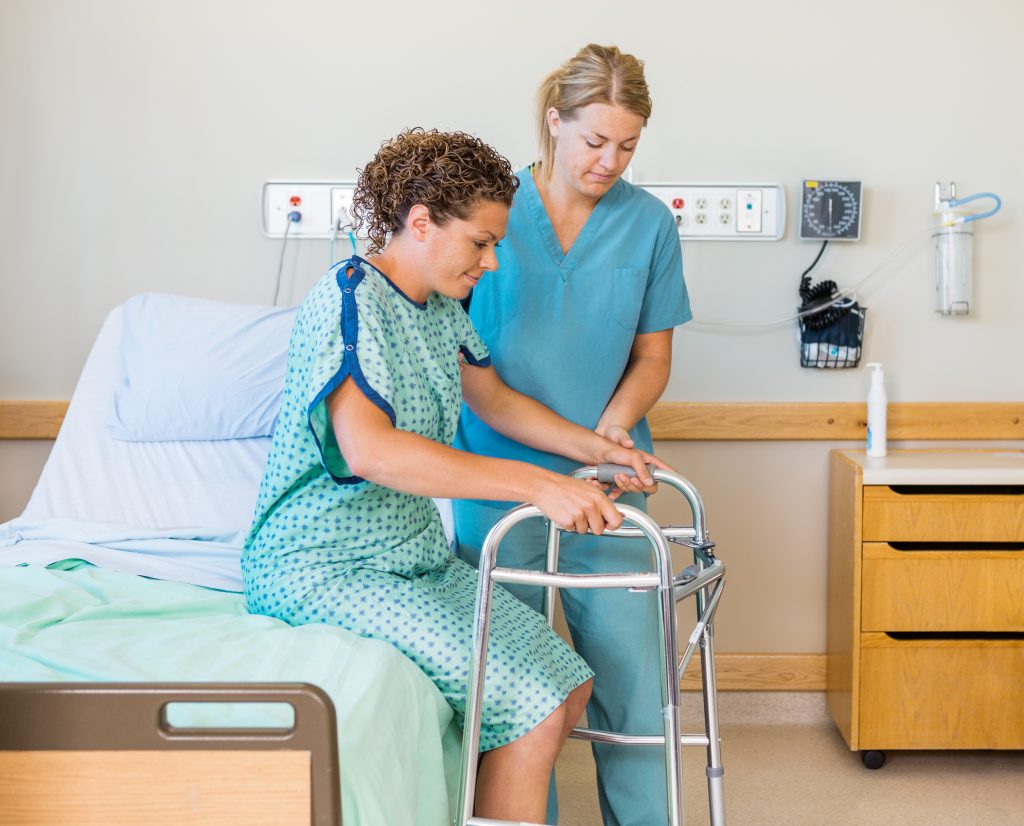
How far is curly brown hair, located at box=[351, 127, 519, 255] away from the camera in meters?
1.41

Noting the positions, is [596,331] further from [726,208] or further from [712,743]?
[726,208]

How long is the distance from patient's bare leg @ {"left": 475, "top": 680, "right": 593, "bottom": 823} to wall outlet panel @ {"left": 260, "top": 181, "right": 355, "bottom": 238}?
1.55 m

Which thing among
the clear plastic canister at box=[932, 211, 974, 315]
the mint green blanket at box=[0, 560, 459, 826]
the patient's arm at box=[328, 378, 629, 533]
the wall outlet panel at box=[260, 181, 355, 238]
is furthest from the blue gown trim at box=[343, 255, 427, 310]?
the clear plastic canister at box=[932, 211, 974, 315]

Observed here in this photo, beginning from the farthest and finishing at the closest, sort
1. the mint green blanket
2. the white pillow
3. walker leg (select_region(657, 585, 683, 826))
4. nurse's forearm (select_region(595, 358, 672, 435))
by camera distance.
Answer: the white pillow < nurse's forearm (select_region(595, 358, 672, 435)) < walker leg (select_region(657, 585, 683, 826)) < the mint green blanket

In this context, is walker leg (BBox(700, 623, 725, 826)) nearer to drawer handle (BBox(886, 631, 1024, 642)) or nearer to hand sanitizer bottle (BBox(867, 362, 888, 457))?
drawer handle (BBox(886, 631, 1024, 642))

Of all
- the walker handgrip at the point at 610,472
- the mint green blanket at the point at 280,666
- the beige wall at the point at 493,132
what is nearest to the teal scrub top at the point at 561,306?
the walker handgrip at the point at 610,472

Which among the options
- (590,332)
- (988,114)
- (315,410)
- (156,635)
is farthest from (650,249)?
(988,114)

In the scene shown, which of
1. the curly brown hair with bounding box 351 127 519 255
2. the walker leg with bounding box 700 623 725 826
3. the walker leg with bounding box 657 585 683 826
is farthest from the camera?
the walker leg with bounding box 700 623 725 826

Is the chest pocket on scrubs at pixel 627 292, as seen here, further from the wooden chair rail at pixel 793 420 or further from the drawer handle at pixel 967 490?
the drawer handle at pixel 967 490

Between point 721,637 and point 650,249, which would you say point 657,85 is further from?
point 721,637

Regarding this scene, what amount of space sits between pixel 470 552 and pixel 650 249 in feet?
2.03

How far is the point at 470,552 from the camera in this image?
184 centimetres

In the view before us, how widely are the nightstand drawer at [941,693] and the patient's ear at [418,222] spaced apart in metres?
1.49

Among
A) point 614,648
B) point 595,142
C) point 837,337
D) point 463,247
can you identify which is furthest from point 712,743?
point 837,337
